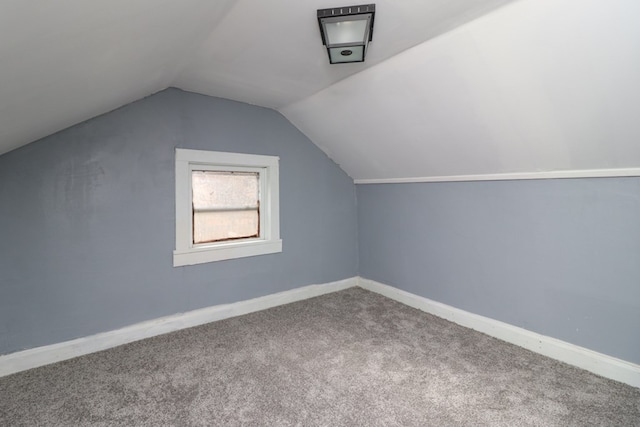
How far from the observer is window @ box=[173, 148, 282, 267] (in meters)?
2.64

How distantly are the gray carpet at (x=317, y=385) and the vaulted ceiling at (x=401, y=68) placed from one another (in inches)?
53.7

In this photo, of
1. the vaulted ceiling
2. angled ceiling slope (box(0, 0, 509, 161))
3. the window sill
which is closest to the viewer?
angled ceiling slope (box(0, 0, 509, 161))

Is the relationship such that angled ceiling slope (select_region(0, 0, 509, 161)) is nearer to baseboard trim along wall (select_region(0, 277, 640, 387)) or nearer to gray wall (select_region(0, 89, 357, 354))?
gray wall (select_region(0, 89, 357, 354))

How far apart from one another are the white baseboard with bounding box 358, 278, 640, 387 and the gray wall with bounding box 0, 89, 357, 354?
152 centimetres

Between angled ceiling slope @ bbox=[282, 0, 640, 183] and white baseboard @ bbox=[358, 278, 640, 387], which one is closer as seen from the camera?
angled ceiling slope @ bbox=[282, 0, 640, 183]

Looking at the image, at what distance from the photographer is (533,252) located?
2.23 metres

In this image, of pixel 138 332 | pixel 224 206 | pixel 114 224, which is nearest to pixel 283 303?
pixel 224 206

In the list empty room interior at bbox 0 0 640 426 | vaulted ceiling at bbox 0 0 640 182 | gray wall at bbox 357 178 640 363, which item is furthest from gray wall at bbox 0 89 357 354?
gray wall at bbox 357 178 640 363

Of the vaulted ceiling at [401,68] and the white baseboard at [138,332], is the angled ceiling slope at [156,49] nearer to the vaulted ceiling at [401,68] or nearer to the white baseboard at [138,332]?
the vaulted ceiling at [401,68]

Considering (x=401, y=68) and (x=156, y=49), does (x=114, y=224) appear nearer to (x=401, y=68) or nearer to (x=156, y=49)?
(x=156, y=49)

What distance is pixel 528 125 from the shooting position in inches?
74.5

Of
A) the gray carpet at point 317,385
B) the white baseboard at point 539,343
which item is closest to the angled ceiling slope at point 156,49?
the gray carpet at point 317,385

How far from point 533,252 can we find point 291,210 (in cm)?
219

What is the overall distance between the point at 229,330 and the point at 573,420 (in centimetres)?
231
